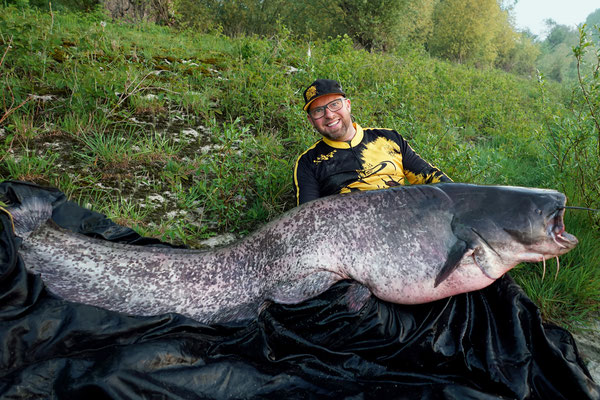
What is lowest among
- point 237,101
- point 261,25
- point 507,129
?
point 237,101

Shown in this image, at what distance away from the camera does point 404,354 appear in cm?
194

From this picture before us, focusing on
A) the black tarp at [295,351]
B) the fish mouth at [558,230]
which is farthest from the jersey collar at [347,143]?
the fish mouth at [558,230]

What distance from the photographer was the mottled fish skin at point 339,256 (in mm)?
2051

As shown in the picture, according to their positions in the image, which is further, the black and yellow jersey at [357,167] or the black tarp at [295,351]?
the black and yellow jersey at [357,167]

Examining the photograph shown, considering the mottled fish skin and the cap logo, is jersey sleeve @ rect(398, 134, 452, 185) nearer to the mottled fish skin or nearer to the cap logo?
the mottled fish skin

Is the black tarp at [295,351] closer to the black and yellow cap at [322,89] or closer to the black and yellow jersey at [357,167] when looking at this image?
the black and yellow jersey at [357,167]

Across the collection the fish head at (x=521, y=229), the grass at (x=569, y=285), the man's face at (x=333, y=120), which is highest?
the man's face at (x=333, y=120)

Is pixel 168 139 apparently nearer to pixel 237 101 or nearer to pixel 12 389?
pixel 237 101

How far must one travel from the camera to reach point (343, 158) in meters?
3.13

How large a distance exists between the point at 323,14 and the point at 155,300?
1762cm

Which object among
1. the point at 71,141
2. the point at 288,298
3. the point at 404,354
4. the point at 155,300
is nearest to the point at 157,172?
the point at 71,141

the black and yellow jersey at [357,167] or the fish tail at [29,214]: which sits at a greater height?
the black and yellow jersey at [357,167]

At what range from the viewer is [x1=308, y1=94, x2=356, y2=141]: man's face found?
3010 millimetres

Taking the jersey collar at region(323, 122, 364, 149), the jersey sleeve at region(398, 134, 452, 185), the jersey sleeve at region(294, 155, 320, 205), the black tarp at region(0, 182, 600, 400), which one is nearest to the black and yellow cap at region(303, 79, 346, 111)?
the jersey collar at region(323, 122, 364, 149)
